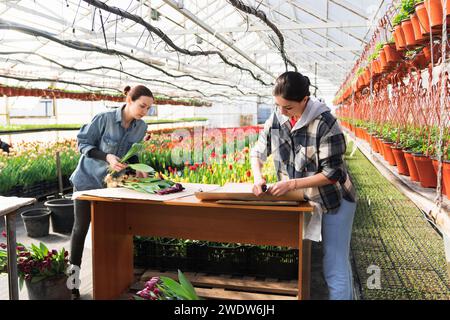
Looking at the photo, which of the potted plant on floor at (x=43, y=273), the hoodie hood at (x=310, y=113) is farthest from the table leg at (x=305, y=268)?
the potted plant on floor at (x=43, y=273)

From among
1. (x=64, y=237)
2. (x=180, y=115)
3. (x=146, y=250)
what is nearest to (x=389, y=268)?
(x=146, y=250)

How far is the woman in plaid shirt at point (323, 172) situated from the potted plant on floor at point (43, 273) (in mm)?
1373

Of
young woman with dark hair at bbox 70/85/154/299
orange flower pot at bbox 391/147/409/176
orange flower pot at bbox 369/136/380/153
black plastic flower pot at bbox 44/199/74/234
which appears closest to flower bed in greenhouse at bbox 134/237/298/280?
young woman with dark hair at bbox 70/85/154/299

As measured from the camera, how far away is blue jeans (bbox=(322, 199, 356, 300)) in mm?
1938

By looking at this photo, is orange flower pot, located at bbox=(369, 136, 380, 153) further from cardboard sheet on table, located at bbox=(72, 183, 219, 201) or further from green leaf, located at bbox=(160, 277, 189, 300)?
green leaf, located at bbox=(160, 277, 189, 300)

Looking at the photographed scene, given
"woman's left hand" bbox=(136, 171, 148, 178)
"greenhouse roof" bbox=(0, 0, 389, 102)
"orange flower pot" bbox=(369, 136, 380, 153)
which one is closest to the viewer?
"woman's left hand" bbox=(136, 171, 148, 178)

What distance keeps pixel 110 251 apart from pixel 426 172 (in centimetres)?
182

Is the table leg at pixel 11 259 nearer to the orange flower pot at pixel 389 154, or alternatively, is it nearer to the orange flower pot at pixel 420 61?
the orange flower pot at pixel 389 154

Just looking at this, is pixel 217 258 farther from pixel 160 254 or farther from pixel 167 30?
pixel 167 30

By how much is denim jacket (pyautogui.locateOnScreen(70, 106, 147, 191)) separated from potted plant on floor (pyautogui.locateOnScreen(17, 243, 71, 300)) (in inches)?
17.5

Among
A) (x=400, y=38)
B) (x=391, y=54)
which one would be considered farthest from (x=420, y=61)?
(x=400, y=38)

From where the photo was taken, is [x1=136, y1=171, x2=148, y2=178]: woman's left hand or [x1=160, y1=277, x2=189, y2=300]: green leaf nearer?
[x1=160, y1=277, x2=189, y2=300]: green leaf
